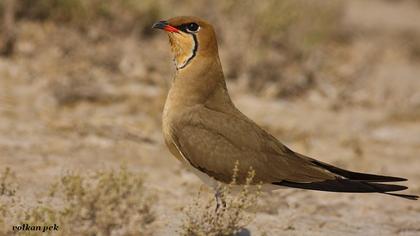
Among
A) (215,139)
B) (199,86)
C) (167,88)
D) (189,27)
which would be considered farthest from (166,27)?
(167,88)

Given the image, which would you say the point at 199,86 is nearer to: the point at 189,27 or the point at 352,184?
the point at 189,27

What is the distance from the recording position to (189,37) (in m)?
4.85

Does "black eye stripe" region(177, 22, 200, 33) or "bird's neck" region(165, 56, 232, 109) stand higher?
"black eye stripe" region(177, 22, 200, 33)

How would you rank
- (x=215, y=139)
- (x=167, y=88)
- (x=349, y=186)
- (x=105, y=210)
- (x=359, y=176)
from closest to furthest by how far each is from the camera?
(x=105, y=210), (x=349, y=186), (x=359, y=176), (x=215, y=139), (x=167, y=88)

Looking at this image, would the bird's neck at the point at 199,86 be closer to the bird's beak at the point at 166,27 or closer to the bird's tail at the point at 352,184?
the bird's beak at the point at 166,27

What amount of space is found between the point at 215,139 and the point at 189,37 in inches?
28.7

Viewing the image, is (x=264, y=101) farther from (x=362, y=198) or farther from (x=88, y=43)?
(x=362, y=198)

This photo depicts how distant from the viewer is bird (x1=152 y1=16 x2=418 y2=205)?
4453mm

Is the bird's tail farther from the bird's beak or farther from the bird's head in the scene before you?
the bird's beak

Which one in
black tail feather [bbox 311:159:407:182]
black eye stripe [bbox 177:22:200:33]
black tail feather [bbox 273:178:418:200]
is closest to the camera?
black tail feather [bbox 273:178:418:200]

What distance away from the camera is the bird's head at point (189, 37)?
15.9ft

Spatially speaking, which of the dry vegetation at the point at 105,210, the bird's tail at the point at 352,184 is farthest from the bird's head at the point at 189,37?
the dry vegetation at the point at 105,210

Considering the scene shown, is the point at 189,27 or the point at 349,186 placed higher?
the point at 189,27

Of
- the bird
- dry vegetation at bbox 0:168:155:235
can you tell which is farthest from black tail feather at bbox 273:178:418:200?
dry vegetation at bbox 0:168:155:235
